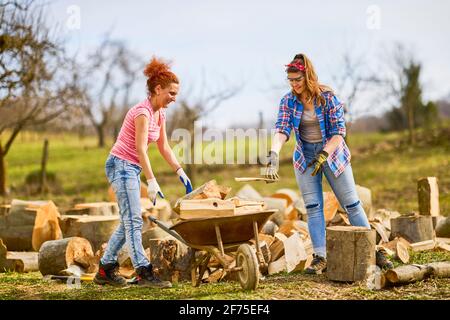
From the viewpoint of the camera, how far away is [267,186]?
1750 cm

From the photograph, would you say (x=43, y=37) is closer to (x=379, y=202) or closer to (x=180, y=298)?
(x=379, y=202)

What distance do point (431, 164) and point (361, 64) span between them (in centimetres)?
352

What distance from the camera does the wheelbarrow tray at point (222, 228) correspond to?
4723 millimetres

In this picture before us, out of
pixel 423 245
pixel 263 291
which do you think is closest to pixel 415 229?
pixel 423 245

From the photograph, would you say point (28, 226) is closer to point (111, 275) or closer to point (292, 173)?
point (111, 275)

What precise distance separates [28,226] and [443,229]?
5183 millimetres

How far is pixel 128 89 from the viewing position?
140ft

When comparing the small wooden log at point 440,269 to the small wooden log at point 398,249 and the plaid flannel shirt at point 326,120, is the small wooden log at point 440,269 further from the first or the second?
the plaid flannel shirt at point 326,120

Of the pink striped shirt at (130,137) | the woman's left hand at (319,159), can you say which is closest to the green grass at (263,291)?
the woman's left hand at (319,159)

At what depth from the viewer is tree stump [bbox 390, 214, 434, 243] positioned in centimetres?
725

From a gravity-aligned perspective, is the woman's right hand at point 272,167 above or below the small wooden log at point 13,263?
above

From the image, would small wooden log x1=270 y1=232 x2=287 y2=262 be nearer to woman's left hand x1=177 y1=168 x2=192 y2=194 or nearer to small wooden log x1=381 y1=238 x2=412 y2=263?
small wooden log x1=381 y1=238 x2=412 y2=263

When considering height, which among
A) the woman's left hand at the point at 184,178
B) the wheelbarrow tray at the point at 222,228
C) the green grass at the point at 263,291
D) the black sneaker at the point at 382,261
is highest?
the woman's left hand at the point at 184,178

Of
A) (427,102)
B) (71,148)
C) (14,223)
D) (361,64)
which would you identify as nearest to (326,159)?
(14,223)
